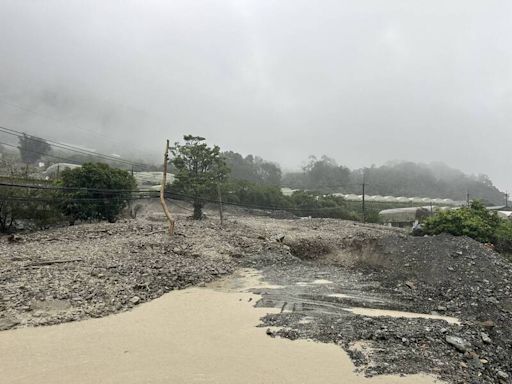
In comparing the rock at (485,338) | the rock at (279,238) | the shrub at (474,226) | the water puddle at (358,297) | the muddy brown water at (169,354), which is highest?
the shrub at (474,226)

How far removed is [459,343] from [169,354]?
602 cm

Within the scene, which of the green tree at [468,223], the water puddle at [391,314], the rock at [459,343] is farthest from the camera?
the green tree at [468,223]

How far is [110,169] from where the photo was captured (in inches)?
1061

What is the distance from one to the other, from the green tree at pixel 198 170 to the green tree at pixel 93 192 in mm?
5890

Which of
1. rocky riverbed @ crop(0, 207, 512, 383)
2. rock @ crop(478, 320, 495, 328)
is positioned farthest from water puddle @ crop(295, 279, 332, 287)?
rock @ crop(478, 320, 495, 328)

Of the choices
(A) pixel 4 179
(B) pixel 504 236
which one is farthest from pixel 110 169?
(B) pixel 504 236

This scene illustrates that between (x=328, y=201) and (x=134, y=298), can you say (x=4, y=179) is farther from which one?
(x=328, y=201)

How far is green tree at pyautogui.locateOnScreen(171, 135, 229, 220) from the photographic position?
105 feet

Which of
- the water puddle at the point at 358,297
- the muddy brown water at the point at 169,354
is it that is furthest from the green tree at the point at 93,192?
the water puddle at the point at 358,297

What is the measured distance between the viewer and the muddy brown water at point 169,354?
7.73 meters

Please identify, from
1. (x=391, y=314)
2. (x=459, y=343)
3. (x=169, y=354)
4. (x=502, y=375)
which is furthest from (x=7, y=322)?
(x=502, y=375)

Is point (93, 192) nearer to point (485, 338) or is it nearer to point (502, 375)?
point (485, 338)

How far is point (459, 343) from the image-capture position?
8.70 metres

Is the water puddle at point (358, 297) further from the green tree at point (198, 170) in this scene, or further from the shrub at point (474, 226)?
the green tree at point (198, 170)
